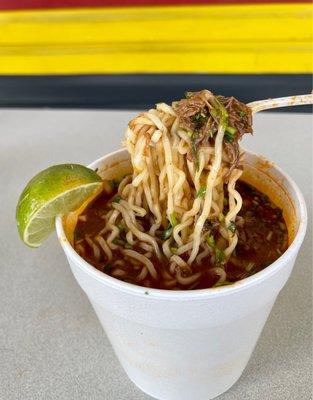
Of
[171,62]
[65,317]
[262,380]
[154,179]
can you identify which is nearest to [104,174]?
[154,179]

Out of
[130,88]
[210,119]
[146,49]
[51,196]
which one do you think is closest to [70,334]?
[51,196]

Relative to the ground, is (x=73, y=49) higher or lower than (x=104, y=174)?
lower

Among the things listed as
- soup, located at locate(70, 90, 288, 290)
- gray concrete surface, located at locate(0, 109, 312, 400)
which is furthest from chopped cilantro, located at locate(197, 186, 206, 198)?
gray concrete surface, located at locate(0, 109, 312, 400)

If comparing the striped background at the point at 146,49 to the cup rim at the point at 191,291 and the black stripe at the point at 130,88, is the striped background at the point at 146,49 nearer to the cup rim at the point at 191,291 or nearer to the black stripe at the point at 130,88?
the black stripe at the point at 130,88

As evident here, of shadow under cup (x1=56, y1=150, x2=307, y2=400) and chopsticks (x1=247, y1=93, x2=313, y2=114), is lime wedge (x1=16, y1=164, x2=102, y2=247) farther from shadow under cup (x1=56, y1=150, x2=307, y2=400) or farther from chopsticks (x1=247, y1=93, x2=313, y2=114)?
chopsticks (x1=247, y1=93, x2=313, y2=114)

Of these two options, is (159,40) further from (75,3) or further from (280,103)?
(280,103)

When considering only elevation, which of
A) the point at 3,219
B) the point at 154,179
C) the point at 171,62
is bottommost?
the point at 171,62

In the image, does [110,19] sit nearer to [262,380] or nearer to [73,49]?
[73,49]
